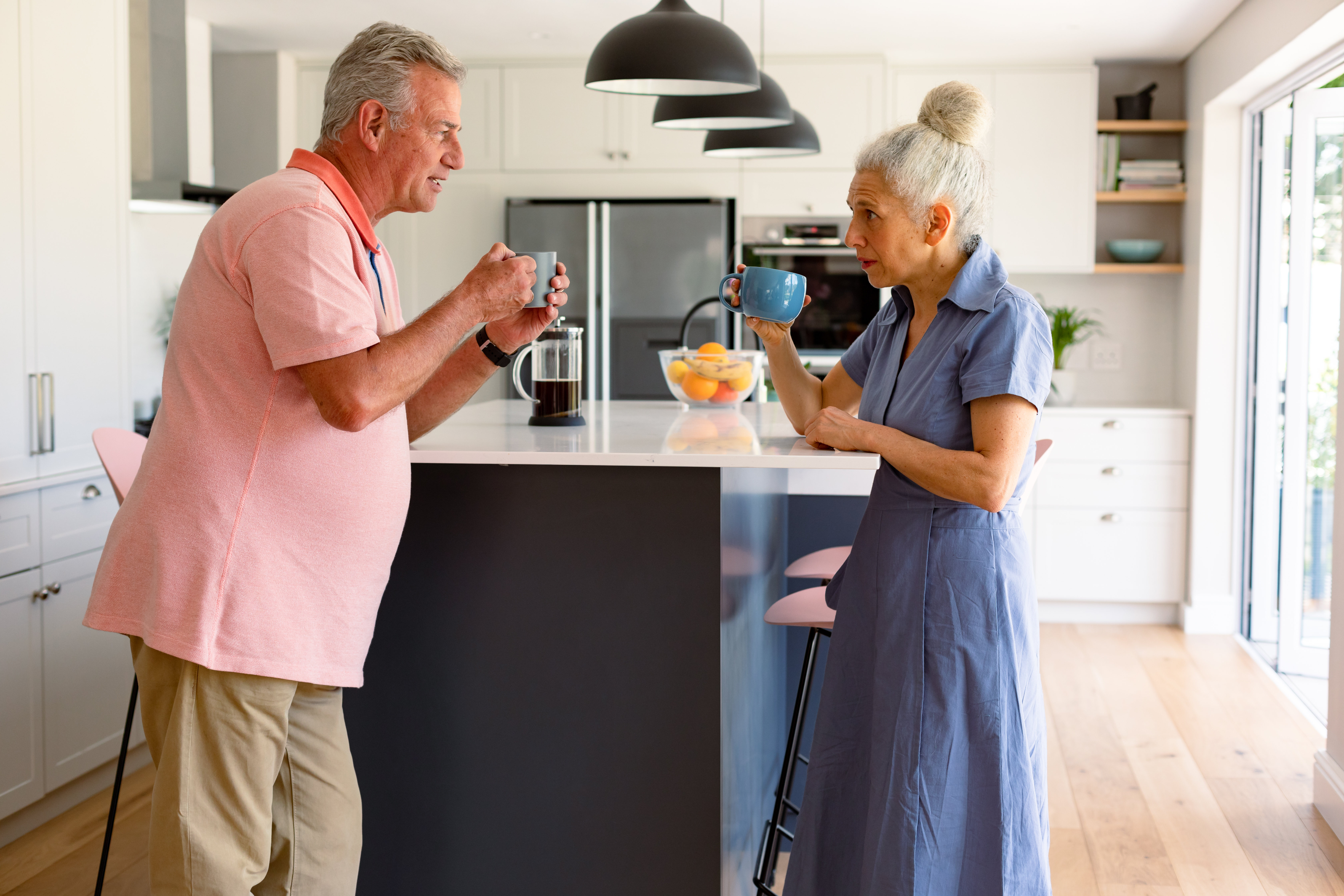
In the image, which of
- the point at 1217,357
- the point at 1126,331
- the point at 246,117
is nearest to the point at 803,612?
the point at 1217,357

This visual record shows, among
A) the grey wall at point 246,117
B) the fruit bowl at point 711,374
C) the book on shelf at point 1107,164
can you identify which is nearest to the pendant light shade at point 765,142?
the fruit bowl at point 711,374

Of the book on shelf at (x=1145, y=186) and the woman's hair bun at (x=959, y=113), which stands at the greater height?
the book on shelf at (x=1145, y=186)

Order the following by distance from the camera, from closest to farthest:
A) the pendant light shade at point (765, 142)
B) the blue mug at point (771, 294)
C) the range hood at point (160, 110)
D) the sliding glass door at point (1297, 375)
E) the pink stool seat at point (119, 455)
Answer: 1. the blue mug at point (771, 294)
2. the pink stool seat at point (119, 455)
3. the pendant light shade at point (765, 142)
4. the range hood at point (160, 110)
5. the sliding glass door at point (1297, 375)

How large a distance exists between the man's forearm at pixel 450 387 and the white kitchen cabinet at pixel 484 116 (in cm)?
347

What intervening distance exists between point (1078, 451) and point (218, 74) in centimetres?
414

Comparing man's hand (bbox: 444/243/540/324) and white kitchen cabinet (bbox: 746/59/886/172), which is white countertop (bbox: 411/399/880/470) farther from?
white kitchen cabinet (bbox: 746/59/886/172)

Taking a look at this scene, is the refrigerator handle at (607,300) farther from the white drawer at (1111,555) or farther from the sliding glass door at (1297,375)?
the sliding glass door at (1297,375)

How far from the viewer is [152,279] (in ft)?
14.1

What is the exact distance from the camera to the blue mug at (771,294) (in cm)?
173

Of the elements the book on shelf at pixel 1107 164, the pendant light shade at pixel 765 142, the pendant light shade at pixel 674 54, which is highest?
the book on shelf at pixel 1107 164

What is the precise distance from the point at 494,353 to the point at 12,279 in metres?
1.50

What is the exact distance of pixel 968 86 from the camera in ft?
5.03

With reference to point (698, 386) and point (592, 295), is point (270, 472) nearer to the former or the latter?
point (698, 386)

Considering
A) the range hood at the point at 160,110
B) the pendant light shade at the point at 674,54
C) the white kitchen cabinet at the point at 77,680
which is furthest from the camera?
the range hood at the point at 160,110
